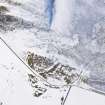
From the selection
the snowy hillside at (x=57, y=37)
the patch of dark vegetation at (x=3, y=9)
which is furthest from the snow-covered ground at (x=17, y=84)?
the patch of dark vegetation at (x=3, y=9)

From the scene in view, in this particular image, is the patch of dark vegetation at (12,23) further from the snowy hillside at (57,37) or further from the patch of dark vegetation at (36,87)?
the patch of dark vegetation at (36,87)

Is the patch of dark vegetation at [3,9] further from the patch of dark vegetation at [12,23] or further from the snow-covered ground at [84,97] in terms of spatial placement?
the snow-covered ground at [84,97]

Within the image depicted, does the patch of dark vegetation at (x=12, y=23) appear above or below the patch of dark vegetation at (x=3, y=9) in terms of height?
below

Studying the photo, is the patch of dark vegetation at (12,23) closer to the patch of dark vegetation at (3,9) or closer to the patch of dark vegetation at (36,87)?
the patch of dark vegetation at (3,9)

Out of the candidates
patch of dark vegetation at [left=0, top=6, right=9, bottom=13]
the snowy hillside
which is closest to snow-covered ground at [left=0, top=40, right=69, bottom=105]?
the snowy hillside

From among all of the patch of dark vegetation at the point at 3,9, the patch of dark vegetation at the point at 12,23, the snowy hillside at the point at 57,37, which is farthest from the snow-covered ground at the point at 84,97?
the patch of dark vegetation at the point at 3,9

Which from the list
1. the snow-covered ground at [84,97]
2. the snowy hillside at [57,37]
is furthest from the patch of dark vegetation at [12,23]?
the snow-covered ground at [84,97]

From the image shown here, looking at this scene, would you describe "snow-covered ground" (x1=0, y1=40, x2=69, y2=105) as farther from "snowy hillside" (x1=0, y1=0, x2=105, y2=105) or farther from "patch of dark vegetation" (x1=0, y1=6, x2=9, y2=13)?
"patch of dark vegetation" (x1=0, y1=6, x2=9, y2=13)

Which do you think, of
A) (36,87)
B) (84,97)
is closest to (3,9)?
(36,87)

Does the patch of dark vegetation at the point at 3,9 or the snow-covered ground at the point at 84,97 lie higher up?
the patch of dark vegetation at the point at 3,9

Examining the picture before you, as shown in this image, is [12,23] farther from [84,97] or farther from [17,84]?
[84,97]

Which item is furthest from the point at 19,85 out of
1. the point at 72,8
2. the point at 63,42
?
the point at 72,8

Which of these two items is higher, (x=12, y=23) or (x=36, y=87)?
(x=12, y=23)

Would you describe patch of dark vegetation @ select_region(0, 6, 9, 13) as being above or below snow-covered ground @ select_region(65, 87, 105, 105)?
above
